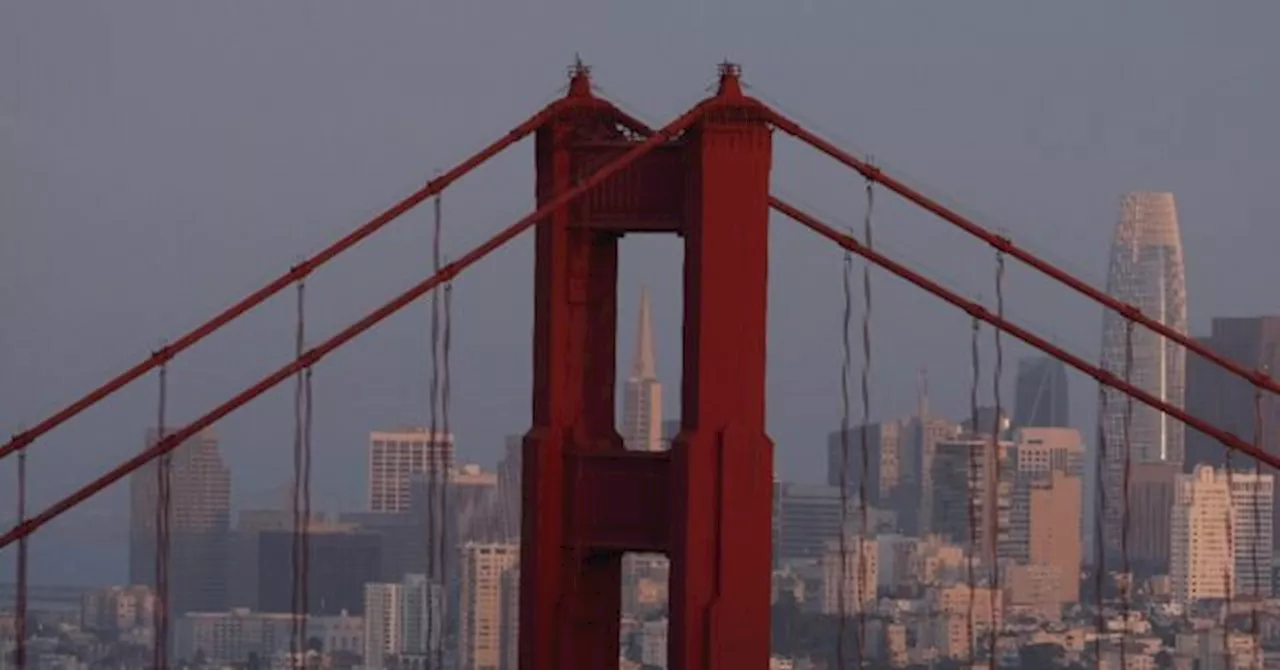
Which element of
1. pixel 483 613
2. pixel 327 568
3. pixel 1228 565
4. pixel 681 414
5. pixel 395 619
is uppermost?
pixel 327 568

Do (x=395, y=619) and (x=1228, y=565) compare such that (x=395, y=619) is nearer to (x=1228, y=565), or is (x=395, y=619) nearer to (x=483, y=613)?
(x=483, y=613)

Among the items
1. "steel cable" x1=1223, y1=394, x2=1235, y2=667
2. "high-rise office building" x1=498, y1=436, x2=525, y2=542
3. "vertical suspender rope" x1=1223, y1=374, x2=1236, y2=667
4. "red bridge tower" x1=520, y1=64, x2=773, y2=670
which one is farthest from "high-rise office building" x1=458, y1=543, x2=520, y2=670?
"red bridge tower" x1=520, y1=64, x2=773, y2=670

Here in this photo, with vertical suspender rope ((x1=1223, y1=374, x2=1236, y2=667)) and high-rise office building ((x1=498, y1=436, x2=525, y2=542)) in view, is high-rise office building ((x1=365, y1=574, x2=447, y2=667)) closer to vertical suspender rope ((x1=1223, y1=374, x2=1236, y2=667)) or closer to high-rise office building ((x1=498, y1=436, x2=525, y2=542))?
high-rise office building ((x1=498, y1=436, x2=525, y2=542))

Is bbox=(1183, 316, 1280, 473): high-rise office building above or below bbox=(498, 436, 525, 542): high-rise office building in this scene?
above

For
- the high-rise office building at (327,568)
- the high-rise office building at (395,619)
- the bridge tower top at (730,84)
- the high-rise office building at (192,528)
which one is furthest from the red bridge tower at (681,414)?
the high-rise office building at (395,619)

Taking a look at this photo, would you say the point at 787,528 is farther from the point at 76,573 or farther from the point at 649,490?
the point at 649,490

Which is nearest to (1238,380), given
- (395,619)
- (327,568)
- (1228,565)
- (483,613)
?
(483,613)

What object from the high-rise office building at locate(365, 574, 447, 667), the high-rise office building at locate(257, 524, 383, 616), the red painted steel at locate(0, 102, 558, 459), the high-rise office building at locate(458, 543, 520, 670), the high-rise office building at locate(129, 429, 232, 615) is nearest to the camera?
the red painted steel at locate(0, 102, 558, 459)
